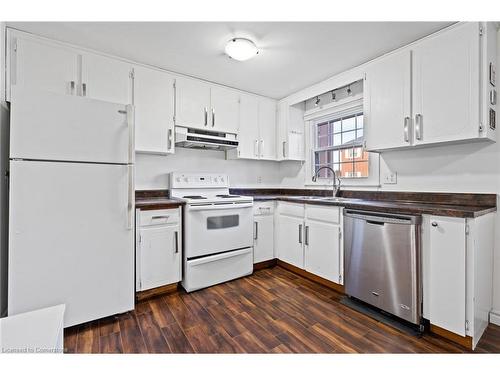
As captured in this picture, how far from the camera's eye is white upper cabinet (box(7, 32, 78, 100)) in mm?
1902

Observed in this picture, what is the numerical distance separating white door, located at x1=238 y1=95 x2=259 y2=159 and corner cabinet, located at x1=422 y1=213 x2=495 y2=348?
214 cm

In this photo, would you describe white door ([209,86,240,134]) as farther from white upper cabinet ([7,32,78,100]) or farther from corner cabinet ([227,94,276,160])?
white upper cabinet ([7,32,78,100])

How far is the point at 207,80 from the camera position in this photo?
2879mm

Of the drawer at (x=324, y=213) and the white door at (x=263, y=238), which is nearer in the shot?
the drawer at (x=324, y=213)

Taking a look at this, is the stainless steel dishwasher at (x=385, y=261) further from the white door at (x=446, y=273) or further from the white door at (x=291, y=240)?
the white door at (x=291, y=240)

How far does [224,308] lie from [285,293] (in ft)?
→ 2.08

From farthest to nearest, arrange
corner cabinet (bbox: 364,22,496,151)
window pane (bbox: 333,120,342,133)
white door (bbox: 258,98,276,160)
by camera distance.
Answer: white door (bbox: 258,98,276,160) → window pane (bbox: 333,120,342,133) → corner cabinet (bbox: 364,22,496,151)

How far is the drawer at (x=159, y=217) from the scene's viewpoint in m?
2.18

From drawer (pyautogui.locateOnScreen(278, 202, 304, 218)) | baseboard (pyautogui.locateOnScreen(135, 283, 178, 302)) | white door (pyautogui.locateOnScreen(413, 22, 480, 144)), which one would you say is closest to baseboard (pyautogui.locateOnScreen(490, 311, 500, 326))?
white door (pyautogui.locateOnScreen(413, 22, 480, 144))

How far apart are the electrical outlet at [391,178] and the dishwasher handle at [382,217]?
2.30 feet

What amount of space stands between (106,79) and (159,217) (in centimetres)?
141

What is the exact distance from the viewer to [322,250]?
2.46m

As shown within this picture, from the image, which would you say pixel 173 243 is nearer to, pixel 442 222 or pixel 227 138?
pixel 227 138

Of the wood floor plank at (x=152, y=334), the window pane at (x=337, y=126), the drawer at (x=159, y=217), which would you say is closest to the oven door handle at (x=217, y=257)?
the drawer at (x=159, y=217)
